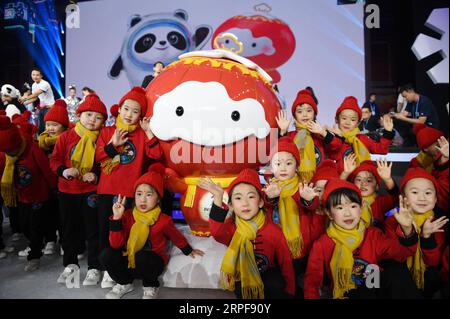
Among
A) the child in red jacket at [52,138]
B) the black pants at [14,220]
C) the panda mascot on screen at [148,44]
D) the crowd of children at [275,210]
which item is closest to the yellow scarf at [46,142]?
the child in red jacket at [52,138]

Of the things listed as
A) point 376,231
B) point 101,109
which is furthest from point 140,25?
point 376,231

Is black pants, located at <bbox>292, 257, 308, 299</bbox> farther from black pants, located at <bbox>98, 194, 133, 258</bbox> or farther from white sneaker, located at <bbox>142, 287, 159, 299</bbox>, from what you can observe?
black pants, located at <bbox>98, 194, 133, 258</bbox>

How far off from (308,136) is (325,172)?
10.1 inches

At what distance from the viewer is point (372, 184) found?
2.20 meters

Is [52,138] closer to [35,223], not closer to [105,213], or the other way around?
[35,223]

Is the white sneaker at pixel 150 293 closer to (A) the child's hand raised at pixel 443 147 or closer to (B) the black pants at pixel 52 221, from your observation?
(B) the black pants at pixel 52 221

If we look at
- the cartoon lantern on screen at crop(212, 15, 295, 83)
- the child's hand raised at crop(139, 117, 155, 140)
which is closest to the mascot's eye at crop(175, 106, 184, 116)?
the child's hand raised at crop(139, 117, 155, 140)

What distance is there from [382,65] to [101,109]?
5.59 m

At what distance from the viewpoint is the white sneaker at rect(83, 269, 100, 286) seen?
232 cm

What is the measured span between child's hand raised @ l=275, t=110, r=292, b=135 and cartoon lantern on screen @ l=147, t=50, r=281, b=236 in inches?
1.6

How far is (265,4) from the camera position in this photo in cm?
586

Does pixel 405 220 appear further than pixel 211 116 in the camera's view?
No

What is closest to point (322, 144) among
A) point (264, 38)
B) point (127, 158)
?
point (127, 158)
